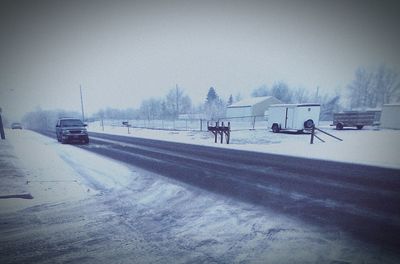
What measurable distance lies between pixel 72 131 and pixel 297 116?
21428 millimetres

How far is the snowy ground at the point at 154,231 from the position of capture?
314 cm

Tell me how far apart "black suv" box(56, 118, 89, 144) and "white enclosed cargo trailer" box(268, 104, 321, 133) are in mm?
19668

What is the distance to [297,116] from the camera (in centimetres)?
2097

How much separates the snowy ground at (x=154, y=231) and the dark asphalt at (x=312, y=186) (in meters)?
0.54

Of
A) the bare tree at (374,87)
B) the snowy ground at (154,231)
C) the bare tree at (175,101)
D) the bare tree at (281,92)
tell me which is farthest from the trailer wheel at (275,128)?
the bare tree at (175,101)

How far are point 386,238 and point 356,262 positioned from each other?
114 centimetres

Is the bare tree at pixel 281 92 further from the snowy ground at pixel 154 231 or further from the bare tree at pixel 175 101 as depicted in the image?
the snowy ground at pixel 154 231

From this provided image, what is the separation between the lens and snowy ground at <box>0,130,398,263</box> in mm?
3143

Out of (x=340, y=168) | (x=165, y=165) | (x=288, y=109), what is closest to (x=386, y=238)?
(x=340, y=168)

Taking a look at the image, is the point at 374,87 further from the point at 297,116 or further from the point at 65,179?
the point at 65,179

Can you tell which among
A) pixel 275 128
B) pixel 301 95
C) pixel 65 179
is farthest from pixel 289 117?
pixel 301 95

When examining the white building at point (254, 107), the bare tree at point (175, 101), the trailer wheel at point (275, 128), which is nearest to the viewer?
the trailer wheel at point (275, 128)

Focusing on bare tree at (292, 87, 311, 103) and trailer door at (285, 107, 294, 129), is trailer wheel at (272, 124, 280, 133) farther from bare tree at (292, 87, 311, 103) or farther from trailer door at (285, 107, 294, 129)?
bare tree at (292, 87, 311, 103)

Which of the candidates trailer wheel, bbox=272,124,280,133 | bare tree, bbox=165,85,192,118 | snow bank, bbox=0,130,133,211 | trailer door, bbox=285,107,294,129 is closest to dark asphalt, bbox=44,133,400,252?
snow bank, bbox=0,130,133,211
